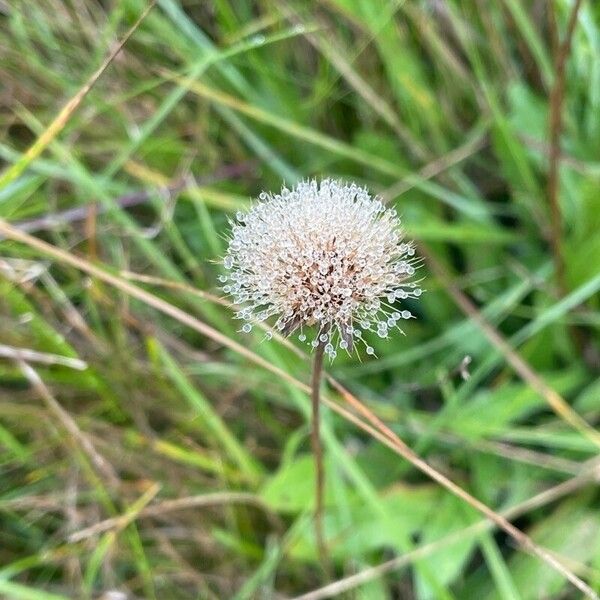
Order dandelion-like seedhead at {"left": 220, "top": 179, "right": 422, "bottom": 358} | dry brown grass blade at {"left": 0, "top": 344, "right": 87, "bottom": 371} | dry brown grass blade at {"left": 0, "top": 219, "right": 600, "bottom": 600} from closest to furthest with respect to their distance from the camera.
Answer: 1. dandelion-like seedhead at {"left": 220, "top": 179, "right": 422, "bottom": 358}
2. dry brown grass blade at {"left": 0, "top": 219, "right": 600, "bottom": 600}
3. dry brown grass blade at {"left": 0, "top": 344, "right": 87, "bottom": 371}

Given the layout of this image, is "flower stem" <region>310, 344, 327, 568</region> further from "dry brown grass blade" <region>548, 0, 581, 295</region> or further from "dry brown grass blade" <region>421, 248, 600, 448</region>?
"dry brown grass blade" <region>548, 0, 581, 295</region>

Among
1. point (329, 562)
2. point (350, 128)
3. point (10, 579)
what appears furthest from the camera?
point (350, 128)

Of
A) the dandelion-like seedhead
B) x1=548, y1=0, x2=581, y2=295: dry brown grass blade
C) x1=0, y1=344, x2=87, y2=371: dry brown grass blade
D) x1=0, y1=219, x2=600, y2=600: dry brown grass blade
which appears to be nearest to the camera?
the dandelion-like seedhead

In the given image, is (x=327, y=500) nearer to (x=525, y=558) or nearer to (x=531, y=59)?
(x=525, y=558)

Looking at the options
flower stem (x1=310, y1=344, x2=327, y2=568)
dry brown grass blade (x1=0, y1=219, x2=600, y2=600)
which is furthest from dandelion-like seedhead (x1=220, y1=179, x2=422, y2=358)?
Answer: dry brown grass blade (x1=0, y1=219, x2=600, y2=600)

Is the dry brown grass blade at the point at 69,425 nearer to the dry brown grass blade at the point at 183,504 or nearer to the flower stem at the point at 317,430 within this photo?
the dry brown grass blade at the point at 183,504

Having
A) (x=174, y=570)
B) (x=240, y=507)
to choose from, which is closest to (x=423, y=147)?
(x=240, y=507)

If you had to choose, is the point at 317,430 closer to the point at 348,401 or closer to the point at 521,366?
the point at 348,401
